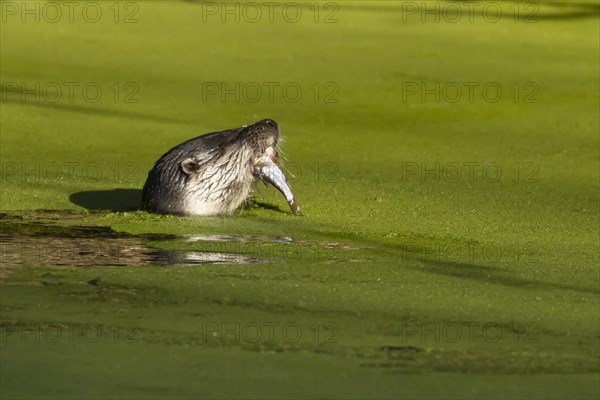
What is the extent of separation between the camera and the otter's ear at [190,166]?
6.21 meters

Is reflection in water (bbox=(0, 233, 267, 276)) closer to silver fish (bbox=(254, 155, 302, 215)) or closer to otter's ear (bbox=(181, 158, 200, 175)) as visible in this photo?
otter's ear (bbox=(181, 158, 200, 175))

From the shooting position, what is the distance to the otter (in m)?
6.20

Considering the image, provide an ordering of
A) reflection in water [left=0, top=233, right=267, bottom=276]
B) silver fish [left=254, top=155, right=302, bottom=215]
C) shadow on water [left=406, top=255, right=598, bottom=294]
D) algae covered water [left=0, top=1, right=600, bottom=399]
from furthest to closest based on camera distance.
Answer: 1. silver fish [left=254, top=155, right=302, bottom=215]
2. reflection in water [left=0, top=233, right=267, bottom=276]
3. shadow on water [left=406, top=255, right=598, bottom=294]
4. algae covered water [left=0, top=1, right=600, bottom=399]

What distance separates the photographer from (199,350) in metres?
3.80

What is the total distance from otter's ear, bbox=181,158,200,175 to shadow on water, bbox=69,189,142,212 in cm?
50

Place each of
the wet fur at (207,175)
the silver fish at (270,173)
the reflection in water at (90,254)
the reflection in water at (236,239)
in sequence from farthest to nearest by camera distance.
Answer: the silver fish at (270,173), the wet fur at (207,175), the reflection in water at (236,239), the reflection in water at (90,254)

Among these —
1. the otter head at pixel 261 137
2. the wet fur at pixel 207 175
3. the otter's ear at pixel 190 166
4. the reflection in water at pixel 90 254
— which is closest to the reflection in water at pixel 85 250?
the reflection in water at pixel 90 254

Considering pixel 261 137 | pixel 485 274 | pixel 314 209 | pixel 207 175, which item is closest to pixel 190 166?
pixel 207 175

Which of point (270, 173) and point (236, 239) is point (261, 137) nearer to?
point (270, 173)

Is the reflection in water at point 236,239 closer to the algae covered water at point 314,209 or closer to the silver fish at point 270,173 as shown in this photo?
the algae covered water at point 314,209

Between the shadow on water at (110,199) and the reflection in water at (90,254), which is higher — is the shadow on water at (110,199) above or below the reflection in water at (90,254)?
above

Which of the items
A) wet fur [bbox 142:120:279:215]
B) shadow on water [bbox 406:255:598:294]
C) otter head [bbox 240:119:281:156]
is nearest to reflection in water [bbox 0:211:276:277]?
wet fur [bbox 142:120:279:215]

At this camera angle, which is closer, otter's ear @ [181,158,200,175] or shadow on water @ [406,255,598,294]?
shadow on water @ [406,255,598,294]

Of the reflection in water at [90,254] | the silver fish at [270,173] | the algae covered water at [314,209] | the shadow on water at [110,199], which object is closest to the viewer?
the algae covered water at [314,209]
